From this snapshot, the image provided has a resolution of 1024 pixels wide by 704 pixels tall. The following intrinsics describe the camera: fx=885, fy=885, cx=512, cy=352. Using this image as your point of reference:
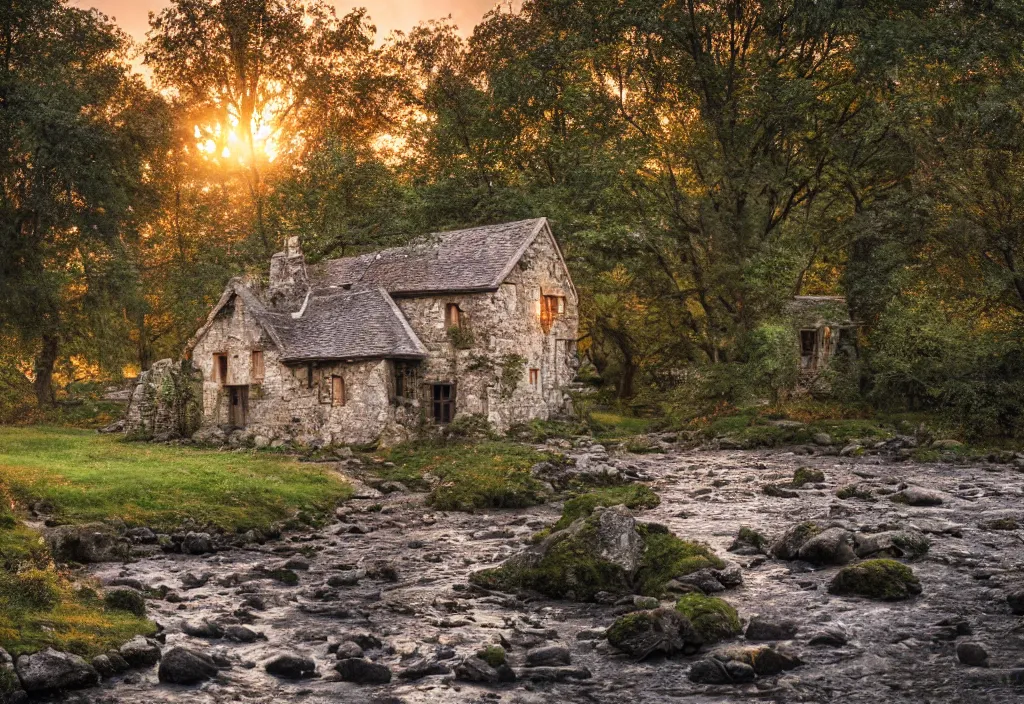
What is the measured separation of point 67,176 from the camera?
31250mm

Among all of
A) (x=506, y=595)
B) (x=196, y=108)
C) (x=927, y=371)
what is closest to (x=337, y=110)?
(x=196, y=108)

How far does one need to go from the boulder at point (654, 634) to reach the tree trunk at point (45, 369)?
3868cm

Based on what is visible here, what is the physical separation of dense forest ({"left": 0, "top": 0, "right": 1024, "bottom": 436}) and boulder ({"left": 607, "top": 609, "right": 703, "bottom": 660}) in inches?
807

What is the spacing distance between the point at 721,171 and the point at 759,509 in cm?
2091

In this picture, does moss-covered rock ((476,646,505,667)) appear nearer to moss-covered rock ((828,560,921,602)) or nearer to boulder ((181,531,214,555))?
moss-covered rock ((828,560,921,602))

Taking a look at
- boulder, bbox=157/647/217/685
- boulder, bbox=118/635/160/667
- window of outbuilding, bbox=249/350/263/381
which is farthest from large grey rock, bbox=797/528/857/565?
window of outbuilding, bbox=249/350/263/381

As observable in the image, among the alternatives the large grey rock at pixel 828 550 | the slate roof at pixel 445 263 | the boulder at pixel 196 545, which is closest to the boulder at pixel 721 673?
the large grey rock at pixel 828 550

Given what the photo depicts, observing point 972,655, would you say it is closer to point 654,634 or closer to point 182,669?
point 654,634

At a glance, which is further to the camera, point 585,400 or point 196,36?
point 196,36

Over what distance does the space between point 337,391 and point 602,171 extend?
17195 millimetres

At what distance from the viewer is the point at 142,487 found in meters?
20.2

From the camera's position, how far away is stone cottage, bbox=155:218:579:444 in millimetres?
33062

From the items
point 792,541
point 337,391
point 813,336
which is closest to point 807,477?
point 792,541

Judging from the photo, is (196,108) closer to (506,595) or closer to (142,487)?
(142,487)
